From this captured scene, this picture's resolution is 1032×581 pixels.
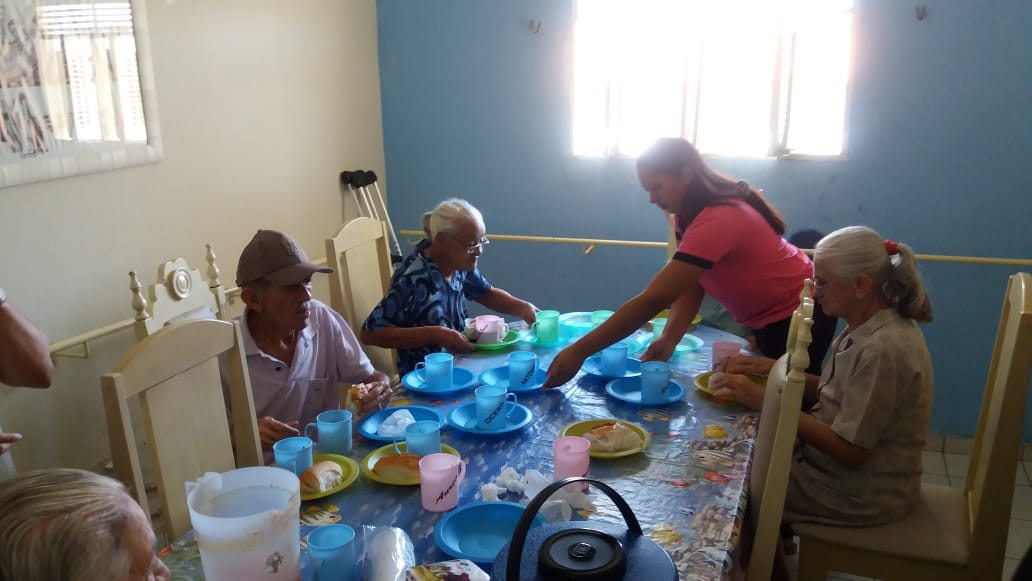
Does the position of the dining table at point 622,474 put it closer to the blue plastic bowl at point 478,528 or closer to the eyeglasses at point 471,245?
the blue plastic bowl at point 478,528

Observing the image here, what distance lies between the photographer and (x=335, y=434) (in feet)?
5.55

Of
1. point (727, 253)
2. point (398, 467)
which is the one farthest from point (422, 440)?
point (727, 253)

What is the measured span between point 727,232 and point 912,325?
0.61 metres

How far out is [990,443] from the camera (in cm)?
170

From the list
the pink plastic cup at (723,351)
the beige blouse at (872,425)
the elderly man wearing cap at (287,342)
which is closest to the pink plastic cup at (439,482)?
the elderly man wearing cap at (287,342)

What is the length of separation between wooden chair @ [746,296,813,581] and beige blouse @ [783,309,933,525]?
0.23m

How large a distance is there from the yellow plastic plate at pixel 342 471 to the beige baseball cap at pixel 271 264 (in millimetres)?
487

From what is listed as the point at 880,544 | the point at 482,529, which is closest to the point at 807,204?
A: the point at 880,544

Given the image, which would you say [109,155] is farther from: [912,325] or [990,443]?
[990,443]

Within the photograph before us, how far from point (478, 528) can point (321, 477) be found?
342mm

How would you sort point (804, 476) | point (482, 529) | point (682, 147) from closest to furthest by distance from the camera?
point (482, 529) → point (804, 476) → point (682, 147)

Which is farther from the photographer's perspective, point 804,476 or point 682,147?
point 682,147

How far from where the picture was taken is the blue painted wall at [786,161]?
314 cm

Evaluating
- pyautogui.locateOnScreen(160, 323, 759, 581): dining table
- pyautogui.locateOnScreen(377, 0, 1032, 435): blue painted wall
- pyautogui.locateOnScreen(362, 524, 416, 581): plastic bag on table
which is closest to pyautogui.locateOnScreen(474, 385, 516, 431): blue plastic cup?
pyautogui.locateOnScreen(160, 323, 759, 581): dining table
